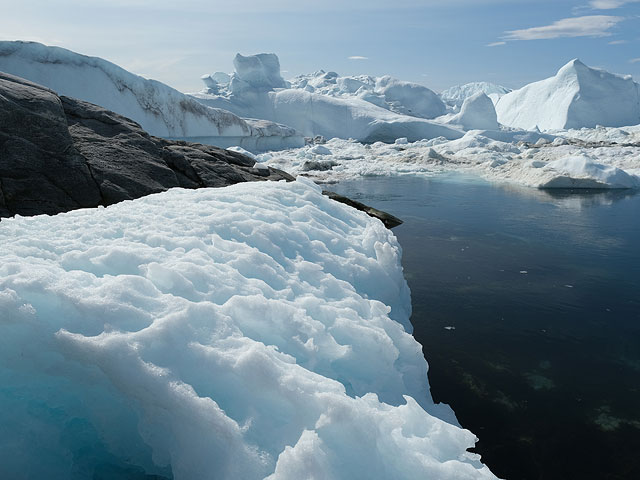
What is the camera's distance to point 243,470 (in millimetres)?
1777

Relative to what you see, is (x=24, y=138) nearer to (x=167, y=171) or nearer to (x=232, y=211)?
(x=167, y=171)

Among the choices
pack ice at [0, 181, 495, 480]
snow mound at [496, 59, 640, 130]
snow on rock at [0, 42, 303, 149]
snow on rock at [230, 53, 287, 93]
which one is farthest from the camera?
snow mound at [496, 59, 640, 130]

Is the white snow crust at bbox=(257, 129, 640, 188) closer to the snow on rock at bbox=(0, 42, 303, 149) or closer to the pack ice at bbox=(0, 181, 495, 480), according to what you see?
the snow on rock at bbox=(0, 42, 303, 149)

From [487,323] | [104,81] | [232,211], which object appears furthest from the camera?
[104,81]

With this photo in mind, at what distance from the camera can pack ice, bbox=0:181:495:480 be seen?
1.89 meters

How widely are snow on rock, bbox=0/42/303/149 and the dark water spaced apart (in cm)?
1450

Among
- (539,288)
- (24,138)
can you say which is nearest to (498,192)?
(539,288)

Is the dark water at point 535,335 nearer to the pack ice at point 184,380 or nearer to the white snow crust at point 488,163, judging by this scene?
the pack ice at point 184,380

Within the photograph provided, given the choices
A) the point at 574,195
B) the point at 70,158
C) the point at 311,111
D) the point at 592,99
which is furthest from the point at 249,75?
the point at 70,158

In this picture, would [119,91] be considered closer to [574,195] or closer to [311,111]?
[574,195]

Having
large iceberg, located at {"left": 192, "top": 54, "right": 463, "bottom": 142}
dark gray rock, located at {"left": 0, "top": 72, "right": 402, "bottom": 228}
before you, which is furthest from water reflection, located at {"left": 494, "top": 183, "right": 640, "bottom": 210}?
large iceberg, located at {"left": 192, "top": 54, "right": 463, "bottom": 142}

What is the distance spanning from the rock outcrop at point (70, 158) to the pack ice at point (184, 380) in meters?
3.60

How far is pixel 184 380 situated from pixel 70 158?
Answer: 578cm

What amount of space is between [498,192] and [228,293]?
16.9 meters
